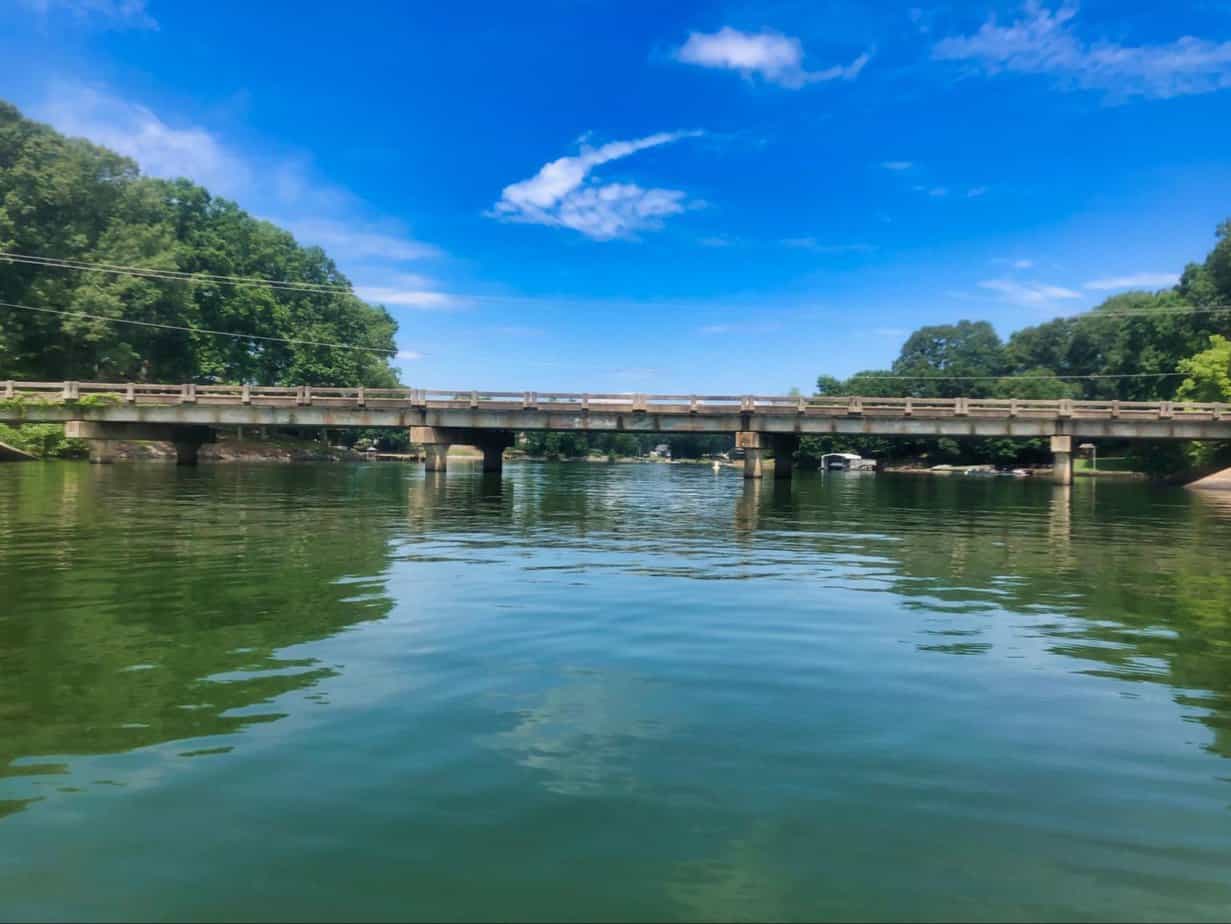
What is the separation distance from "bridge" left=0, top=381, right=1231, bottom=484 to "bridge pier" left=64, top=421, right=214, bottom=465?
0.12 m

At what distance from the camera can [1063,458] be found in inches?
1801

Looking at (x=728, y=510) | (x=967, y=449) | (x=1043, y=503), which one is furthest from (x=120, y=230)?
(x=967, y=449)

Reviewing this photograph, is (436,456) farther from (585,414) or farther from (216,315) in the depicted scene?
(216,315)

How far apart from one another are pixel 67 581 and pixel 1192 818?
501 inches

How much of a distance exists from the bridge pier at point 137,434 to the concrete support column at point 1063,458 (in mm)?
49821

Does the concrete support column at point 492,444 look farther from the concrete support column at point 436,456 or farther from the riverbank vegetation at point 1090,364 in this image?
the riverbank vegetation at point 1090,364

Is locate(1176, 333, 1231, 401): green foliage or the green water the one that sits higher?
locate(1176, 333, 1231, 401): green foliage

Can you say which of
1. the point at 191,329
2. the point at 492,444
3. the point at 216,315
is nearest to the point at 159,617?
the point at 492,444

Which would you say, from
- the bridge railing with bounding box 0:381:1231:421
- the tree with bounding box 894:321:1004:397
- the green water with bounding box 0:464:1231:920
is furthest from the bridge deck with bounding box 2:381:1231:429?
the tree with bounding box 894:321:1004:397

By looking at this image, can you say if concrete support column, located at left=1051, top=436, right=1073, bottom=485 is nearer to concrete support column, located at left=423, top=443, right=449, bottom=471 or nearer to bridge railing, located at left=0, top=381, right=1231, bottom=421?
bridge railing, located at left=0, top=381, right=1231, bottom=421

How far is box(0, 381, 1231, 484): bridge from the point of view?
42719 mm

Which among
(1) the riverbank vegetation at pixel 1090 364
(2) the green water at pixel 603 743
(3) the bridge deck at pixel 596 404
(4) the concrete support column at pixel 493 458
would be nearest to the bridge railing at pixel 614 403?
(3) the bridge deck at pixel 596 404

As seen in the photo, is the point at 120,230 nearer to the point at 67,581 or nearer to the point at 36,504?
the point at 36,504

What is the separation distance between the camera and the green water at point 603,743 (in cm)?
358
